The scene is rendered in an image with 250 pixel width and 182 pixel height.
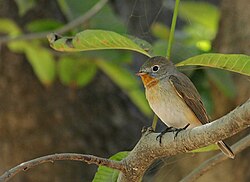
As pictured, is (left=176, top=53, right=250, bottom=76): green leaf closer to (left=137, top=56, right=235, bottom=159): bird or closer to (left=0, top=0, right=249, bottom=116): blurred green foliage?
(left=137, top=56, right=235, bottom=159): bird

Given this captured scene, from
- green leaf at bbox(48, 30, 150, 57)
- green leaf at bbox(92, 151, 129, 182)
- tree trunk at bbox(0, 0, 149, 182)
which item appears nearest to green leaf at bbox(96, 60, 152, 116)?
tree trunk at bbox(0, 0, 149, 182)

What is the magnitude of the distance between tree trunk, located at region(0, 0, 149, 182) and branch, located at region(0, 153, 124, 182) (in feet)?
6.20

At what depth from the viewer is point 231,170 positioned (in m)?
2.91

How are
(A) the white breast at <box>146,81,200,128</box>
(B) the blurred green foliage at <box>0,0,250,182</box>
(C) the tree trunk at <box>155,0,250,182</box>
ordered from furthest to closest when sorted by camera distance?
(C) the tree trunk at <box>155,0,250,182</box>, (B) the blurred green foliage at <box>0,0,250,182</box>, (A) the white breast at <box>146,81,200,128</box>

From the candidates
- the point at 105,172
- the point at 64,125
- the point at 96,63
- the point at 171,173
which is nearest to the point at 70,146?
the point at 64,125

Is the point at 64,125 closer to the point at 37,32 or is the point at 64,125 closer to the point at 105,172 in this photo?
the point at 37,32

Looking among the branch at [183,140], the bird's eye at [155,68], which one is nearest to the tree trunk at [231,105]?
the bird's eye at [155,68]

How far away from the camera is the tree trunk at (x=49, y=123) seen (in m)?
3.54

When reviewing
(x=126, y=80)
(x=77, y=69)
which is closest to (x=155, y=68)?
(x=126, y=80)

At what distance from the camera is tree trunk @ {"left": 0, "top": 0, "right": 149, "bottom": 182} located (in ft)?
11.6

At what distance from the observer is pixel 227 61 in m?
1.76

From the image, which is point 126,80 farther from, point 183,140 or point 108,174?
point 183,140

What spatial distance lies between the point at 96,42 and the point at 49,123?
5.72ft

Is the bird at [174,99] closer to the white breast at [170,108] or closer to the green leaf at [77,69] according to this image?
the white breast at [170,108]
